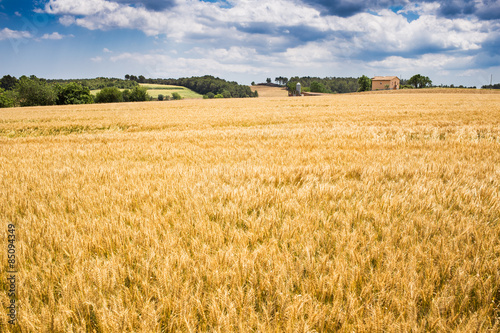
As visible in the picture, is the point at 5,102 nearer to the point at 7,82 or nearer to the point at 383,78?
the point at 7,82

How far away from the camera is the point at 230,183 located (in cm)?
361

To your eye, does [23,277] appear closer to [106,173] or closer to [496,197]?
[106,173]

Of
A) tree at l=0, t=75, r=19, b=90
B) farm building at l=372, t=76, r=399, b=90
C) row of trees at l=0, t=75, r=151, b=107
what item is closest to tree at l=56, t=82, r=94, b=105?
row of trees at l=0, t=75, r=151, b=107

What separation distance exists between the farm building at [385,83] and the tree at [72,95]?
134608 mm

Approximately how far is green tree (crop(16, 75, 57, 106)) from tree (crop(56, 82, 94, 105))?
2182mm

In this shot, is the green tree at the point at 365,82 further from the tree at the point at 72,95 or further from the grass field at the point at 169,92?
the tree at the point at 72,95

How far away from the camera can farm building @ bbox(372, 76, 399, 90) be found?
5300 inches

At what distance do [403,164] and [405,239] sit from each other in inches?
110

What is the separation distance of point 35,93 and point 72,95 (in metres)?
9.98

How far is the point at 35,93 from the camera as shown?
3204 inches

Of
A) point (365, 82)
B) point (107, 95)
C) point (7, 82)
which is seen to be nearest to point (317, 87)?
point (365, 82)

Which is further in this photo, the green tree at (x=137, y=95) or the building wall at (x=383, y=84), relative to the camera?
the building wall at (x=383, y=84)

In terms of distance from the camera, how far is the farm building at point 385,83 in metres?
135

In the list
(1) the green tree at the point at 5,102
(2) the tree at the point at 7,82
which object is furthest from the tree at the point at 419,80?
(2) the tree at the point at 7,82
